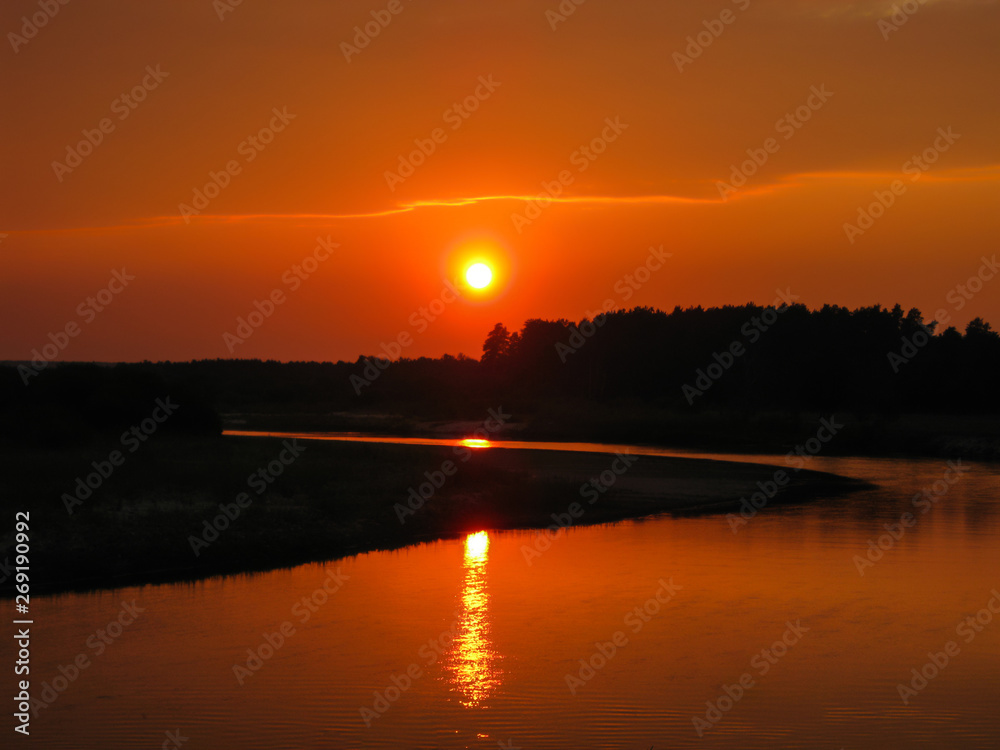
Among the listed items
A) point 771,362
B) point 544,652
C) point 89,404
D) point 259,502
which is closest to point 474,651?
point 544,652

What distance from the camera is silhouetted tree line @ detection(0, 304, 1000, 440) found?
98.6 meters

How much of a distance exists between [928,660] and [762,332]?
97.2 meters

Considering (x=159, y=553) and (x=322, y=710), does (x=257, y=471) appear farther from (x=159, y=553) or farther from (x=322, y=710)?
(x=322, y=710)

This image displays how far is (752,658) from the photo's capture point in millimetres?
16547

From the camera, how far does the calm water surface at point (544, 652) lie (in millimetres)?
13086

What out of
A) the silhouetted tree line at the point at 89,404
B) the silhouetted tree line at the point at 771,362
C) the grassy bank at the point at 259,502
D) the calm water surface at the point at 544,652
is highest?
the silhouetted tree line at the point at 771,362

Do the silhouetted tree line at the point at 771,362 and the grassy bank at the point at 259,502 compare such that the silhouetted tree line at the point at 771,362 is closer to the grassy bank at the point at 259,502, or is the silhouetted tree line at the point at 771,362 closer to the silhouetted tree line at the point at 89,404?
the grassy bank at the point at 259,502

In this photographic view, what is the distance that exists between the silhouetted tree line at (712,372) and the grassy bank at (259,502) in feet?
123

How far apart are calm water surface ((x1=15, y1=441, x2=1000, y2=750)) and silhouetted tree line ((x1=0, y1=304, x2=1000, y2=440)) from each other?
175ft

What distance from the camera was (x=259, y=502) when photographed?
28797 millimetres

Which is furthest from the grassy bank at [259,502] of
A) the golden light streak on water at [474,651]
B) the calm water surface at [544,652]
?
the golden light streak on water at [474,651]

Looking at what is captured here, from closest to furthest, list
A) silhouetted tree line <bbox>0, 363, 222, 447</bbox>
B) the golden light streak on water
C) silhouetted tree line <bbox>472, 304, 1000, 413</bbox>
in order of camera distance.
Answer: the golden light streak on water → silhouetted tree line <bbox>0, 363, 222, 447</bbox> → silhouetted tree line <bbox>472, 304, 1000, 413</bbox>

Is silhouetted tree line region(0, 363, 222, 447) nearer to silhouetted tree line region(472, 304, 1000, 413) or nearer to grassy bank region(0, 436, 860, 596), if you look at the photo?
grassy bank region(0, 436, 860, 596)

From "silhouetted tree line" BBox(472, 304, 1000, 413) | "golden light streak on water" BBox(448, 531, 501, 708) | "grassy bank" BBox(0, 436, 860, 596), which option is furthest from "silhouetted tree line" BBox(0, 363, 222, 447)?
"silhouetted tree line" BBox(472, 304, 1000, 413)
